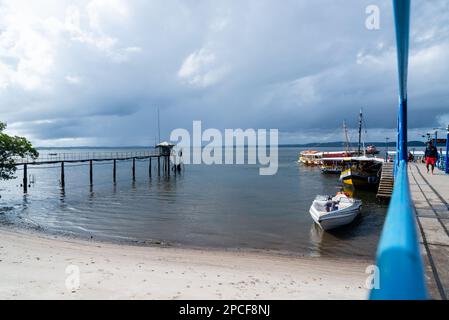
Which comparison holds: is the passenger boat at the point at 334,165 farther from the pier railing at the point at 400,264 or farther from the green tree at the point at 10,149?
the pier railing at the point at 400,264

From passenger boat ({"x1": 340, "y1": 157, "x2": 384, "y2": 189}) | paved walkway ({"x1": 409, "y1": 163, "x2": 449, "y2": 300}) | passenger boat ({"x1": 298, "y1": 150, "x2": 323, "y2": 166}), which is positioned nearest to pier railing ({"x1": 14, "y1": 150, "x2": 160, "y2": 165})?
passenger boat ({"x1": 340, "y1": 157, "x2": 384, "y2": 189})

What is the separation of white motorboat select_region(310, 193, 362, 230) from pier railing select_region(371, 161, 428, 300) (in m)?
18.8

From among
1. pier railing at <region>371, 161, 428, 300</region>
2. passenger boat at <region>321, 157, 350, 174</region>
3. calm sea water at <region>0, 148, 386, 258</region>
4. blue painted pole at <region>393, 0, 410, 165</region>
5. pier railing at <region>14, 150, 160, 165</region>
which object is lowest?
calm sea water at <region>0, 148, 386, 258</region>

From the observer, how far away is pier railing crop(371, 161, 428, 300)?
1.07 meters

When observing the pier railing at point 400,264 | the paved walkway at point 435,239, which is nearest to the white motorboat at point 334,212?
the paved walkway at point 435,239

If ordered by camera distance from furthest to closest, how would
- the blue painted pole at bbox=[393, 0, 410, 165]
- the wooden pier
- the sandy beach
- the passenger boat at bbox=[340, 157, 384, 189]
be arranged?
1. the passenger boat at bbox=[340, 157, 384, 189]
2. the wooden pier
3. the sandy beach
4. the blue painted pole at bbox=[393, 0, 410, 165]

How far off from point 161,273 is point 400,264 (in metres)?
11.3

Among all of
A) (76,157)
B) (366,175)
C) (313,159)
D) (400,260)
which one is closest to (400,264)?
(400,260)

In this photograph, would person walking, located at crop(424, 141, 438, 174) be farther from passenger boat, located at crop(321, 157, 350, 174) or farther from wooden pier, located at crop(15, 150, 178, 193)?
passenger boat, located at crop(321, 157, 350, 174)

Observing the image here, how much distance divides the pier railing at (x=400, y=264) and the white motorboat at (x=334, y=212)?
18.8 m

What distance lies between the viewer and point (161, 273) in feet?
37.3
